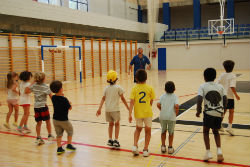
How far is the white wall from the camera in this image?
21969mm

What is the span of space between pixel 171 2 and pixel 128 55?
7.65m

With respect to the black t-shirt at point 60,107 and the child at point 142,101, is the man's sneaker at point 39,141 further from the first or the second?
the child at point 142,101

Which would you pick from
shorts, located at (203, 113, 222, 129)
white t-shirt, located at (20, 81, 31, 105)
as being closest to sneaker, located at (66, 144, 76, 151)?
white t-shirt, located at (20, 81, 31, 105)

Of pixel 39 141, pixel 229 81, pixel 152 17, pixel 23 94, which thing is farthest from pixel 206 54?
pixel 39 141

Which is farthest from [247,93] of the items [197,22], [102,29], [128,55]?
[197,22]

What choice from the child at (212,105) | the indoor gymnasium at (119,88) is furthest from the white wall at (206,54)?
the child at (212,105)

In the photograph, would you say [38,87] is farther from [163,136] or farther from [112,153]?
[163,136]

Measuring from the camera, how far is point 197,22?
24578 mm

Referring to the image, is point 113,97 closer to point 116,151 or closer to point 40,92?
point 116,151

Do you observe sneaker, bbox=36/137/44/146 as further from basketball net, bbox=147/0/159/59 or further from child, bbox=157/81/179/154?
basketball net, bbox=147/0/159/59

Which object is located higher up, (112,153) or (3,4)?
(3,4)

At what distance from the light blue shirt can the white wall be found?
2006 centimetres

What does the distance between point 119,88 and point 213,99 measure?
137 centimetres

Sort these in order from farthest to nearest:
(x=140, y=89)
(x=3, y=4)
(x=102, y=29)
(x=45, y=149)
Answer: (x=102, y=29)
(x=3, y=4)
(x=45, y=149)
(x=140, y=89)
